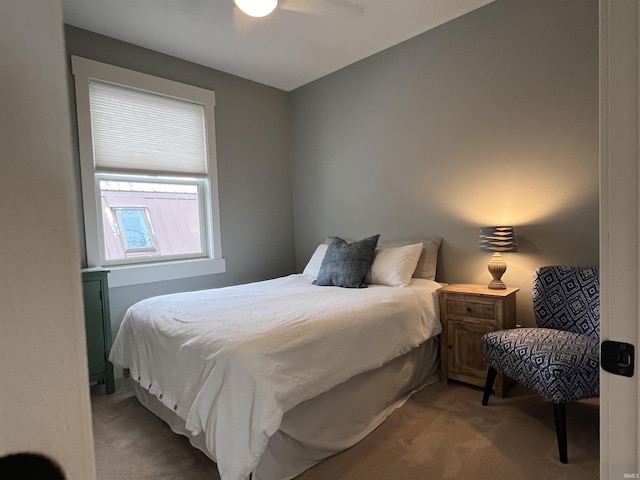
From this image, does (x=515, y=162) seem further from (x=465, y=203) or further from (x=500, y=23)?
(x=500, y=23)

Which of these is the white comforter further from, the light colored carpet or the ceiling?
the ceiling

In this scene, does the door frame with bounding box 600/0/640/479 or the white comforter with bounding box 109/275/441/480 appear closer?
the door frame with bounding box 600/0/640/479

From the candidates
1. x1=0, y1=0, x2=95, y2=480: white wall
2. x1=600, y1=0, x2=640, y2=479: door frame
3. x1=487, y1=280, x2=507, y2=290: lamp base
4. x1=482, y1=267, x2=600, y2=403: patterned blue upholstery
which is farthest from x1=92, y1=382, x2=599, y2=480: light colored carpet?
x1=0, y1=0, x2=95, y2=480: white wall

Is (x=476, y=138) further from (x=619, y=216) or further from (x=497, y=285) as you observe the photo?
(x=619, y=216)

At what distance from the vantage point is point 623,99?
646 mm

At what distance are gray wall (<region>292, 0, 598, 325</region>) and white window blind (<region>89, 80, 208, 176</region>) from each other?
1.31 metres

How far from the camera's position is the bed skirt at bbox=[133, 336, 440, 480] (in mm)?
1681

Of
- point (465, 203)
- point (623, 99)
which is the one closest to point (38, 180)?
point (623, 99)

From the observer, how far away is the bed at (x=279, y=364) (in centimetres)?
151

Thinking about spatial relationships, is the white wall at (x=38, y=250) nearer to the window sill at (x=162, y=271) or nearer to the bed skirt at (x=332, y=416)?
the bed skirt at (x=332, y=416)

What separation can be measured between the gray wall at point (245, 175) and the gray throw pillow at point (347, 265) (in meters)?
1.09

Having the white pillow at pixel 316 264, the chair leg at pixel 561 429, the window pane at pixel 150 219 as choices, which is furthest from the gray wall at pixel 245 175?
the chair leg at pixel 561 429

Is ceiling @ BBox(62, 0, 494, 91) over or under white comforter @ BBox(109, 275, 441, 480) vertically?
over

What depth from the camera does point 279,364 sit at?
5.32 feet
